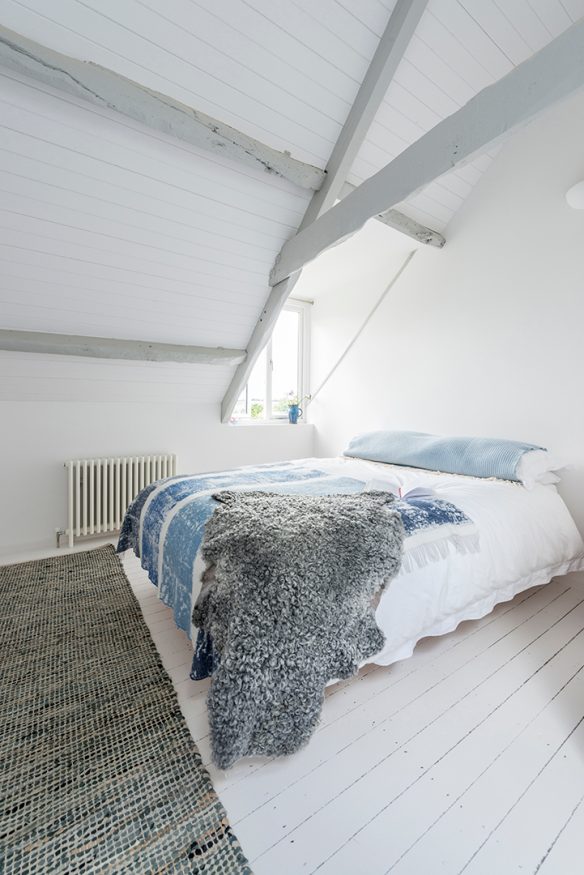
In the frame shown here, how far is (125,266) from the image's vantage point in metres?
2.33

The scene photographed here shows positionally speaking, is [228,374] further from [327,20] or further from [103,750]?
[103,750]

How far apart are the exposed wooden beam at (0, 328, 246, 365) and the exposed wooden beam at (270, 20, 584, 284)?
127cm

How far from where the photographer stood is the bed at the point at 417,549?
4.86 ft

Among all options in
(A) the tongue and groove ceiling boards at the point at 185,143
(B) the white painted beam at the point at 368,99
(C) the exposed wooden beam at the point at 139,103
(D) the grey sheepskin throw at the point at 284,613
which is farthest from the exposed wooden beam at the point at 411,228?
(D) the grey sheepskin throw at the point at 284,613

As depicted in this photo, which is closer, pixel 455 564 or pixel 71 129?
pixel 455 564

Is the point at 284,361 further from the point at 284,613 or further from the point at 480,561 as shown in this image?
the point at 284,613

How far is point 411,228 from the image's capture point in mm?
2797

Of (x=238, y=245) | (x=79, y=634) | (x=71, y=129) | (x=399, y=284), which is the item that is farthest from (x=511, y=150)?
(x=79, y=634)

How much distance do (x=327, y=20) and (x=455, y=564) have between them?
2.44m

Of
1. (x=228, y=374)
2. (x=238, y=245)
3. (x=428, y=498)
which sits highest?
(x=238, y=245)

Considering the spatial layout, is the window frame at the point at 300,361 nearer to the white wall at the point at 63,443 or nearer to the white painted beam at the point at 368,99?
the white wall at the point at 63,443

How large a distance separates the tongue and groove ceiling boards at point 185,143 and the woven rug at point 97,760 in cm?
178

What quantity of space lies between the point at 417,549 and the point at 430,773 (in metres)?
0.65

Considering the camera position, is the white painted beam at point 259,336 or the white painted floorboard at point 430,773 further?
the white painted beam at point 259,336
